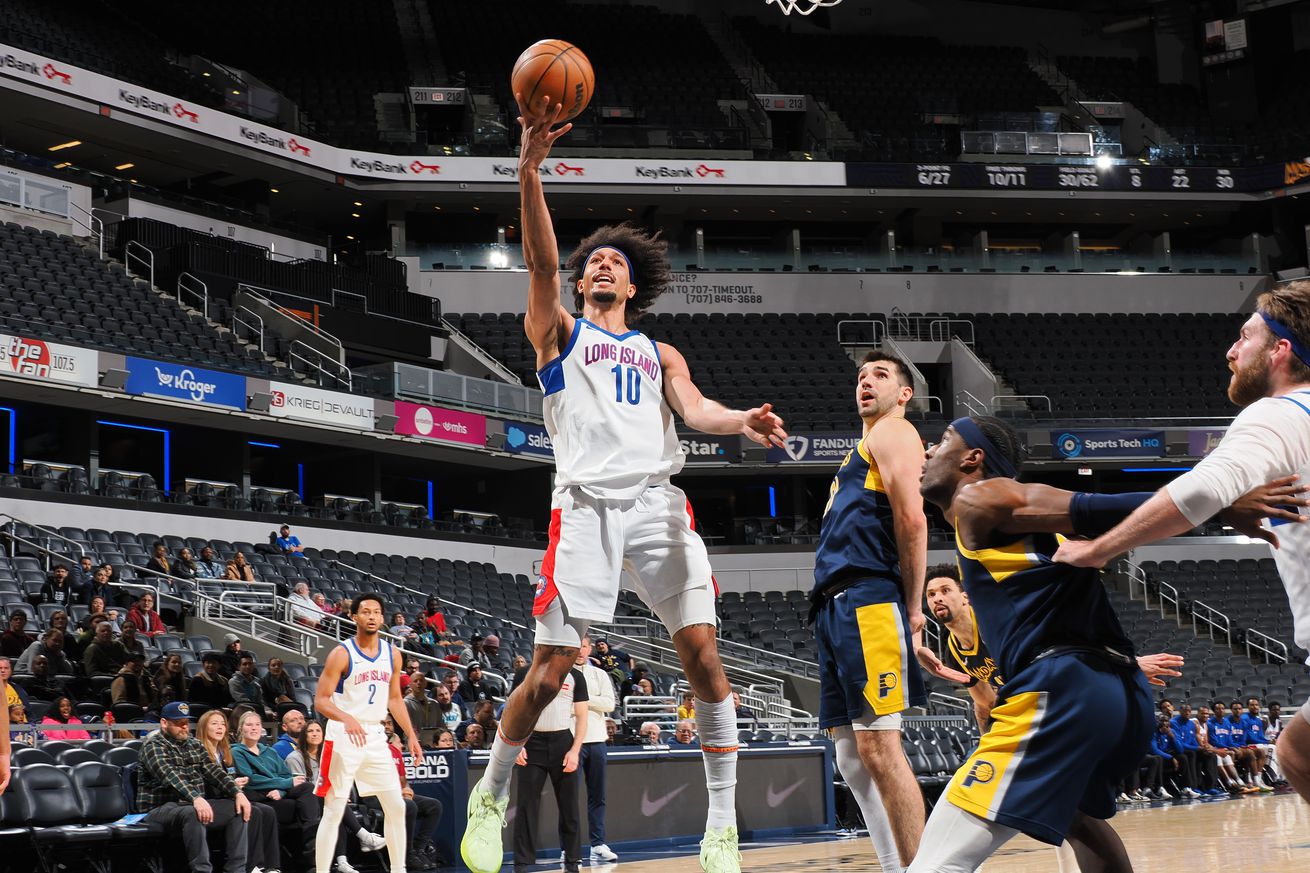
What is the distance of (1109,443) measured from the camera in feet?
99.3

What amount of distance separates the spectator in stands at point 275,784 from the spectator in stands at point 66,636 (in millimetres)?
4311

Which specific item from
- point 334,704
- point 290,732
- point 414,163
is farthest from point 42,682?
point 414,163

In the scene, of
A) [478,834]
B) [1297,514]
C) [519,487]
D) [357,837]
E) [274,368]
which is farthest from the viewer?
[519,487]

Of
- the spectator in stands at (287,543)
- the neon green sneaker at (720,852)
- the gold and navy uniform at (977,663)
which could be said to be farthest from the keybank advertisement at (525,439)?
the neon green sneaker at (720,852)

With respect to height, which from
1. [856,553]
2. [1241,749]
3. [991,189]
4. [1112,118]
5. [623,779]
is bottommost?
[1241,749]

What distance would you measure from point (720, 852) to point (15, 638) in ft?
35.7

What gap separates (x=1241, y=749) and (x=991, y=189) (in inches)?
711

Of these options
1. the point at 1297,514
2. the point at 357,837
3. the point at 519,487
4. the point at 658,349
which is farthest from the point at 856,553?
the point at 519,487

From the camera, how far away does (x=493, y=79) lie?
36.2 m

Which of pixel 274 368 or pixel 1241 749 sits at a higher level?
pixel 274 368

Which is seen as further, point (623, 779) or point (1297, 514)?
point (623, 779)

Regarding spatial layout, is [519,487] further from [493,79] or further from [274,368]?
[493,79]

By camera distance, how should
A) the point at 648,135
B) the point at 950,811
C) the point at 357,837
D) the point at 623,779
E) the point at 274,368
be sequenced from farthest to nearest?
the point at 648,135
the point at 274,368
the point at 623,779
the point at 357,837
the point at 950,811

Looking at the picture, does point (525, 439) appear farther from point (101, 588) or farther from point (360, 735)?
point (360, 735)
